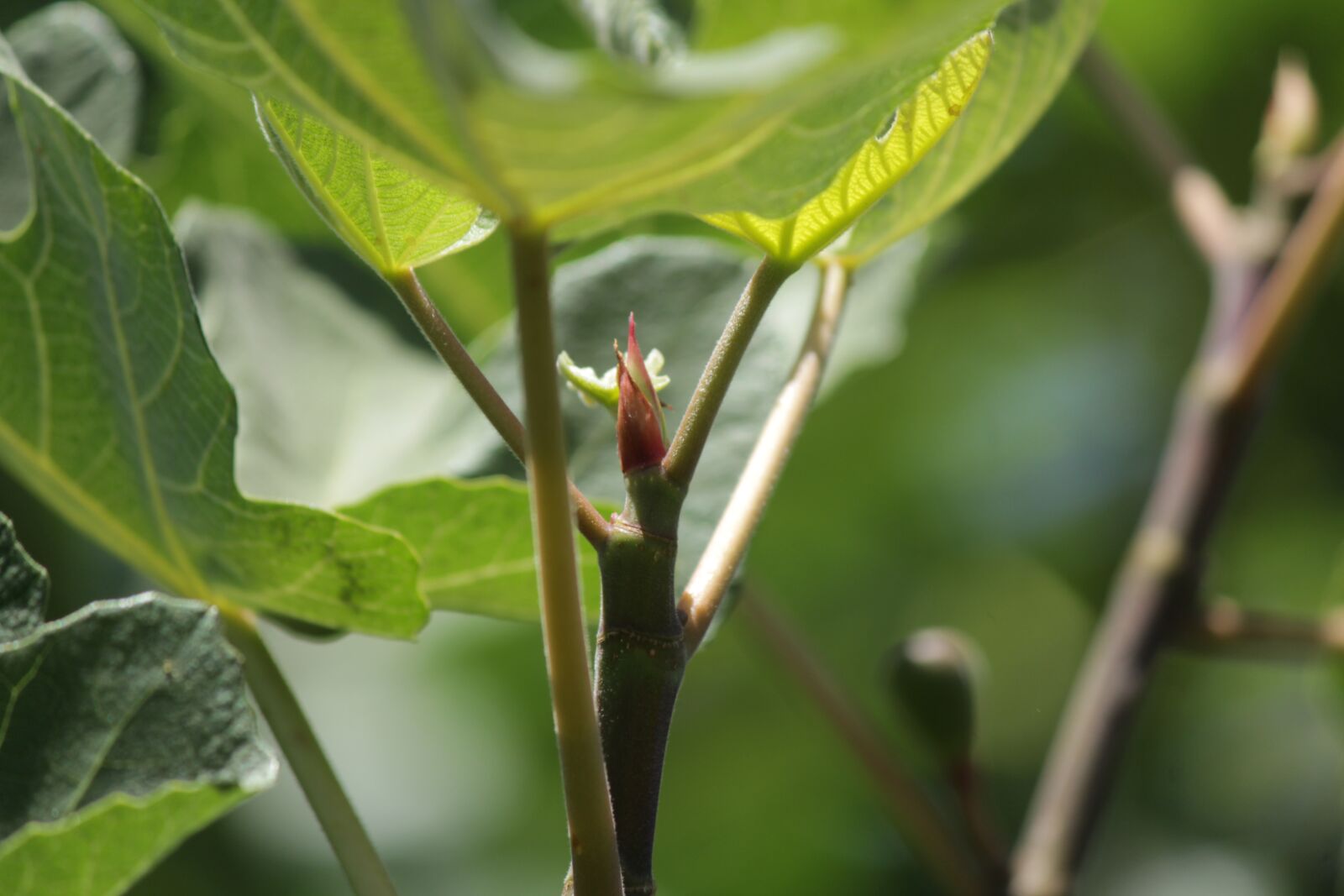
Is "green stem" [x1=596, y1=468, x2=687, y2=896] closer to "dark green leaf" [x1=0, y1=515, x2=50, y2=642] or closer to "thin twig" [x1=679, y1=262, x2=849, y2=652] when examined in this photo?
"thin twig" [x1=679, y1=262, x2=849, y2=652]

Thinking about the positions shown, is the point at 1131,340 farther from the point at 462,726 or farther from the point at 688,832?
the point at 462,726

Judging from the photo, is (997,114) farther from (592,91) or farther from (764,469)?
(592,91)

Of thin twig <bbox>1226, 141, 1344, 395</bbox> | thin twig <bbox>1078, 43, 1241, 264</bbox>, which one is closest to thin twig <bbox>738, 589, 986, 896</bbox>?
thin twig <bbox>1226, 141, 1344, 395</bbox>

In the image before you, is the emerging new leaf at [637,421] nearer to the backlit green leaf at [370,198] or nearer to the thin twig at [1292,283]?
the backlit green leaf at [370,198]

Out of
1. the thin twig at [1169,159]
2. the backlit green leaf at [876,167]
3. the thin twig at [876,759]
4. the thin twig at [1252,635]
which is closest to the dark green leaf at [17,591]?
the backlit green leaf at [876,167]

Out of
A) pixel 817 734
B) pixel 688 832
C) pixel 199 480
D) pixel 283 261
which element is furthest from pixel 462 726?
pixel 199 480

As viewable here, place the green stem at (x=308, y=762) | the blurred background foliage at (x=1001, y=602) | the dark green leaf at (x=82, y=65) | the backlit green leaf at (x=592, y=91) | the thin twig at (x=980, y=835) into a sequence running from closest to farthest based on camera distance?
the backlit green leaf at (x=592, y=91) → the green stem at (x=308, y=762) → the dark green leaf at (x=82, y=65) → the thin twig at (x=980, y=835) → the blurred background foliage at (x=1001, y=602)

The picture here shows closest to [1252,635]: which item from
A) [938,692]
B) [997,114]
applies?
[938,692]
